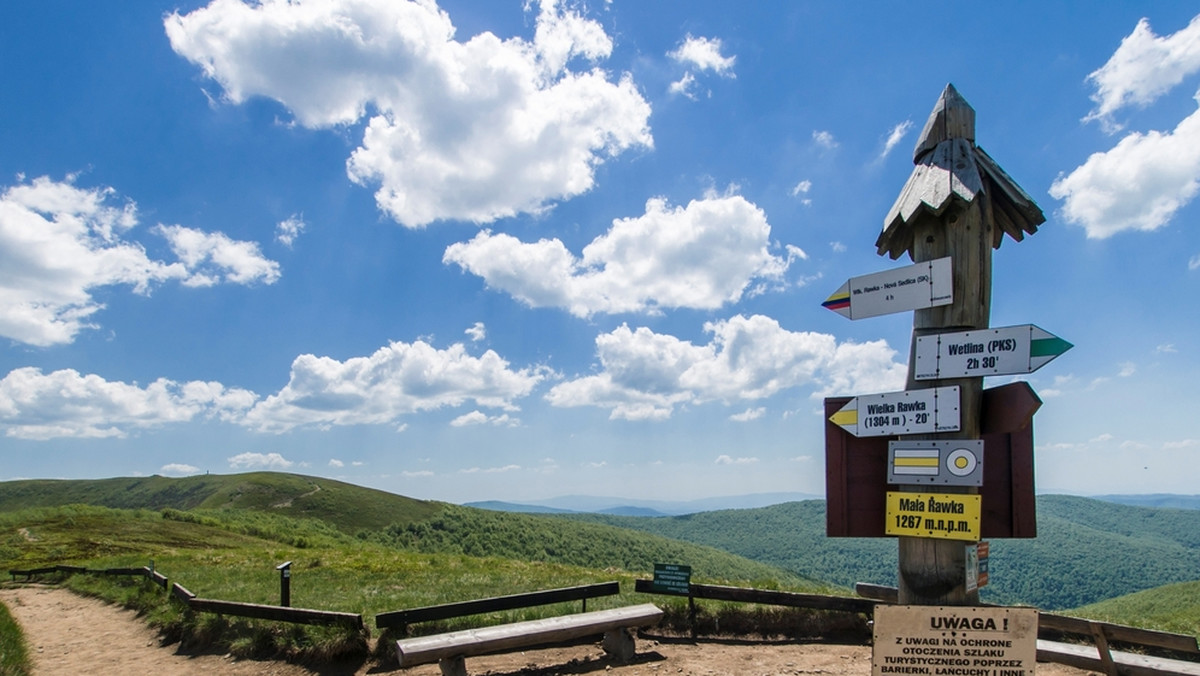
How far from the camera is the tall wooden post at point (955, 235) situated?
4.21 metres

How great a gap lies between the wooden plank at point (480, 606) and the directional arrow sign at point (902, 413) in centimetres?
641

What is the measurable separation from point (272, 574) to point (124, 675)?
894 centimetres

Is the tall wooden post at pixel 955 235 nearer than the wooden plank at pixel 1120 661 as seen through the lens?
Yes

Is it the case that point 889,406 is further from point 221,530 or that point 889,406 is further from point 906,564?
point 221,530

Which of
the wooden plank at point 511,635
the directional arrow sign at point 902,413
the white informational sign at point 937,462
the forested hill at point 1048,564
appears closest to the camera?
the white informational sign at point 937,462

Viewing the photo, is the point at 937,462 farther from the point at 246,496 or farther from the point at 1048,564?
the point at 1048,564

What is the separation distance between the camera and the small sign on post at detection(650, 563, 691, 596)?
33.3 feet

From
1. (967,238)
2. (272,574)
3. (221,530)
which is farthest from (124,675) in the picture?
(221,530)

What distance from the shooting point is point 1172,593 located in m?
34.5

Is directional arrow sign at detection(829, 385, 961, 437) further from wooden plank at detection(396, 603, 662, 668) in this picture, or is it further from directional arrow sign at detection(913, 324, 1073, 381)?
wooden plank at detection(396, 603, 662, 668)

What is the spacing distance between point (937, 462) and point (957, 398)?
0.45m

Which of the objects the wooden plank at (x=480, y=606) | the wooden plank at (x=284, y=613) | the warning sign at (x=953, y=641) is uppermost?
the warning sign at (x=953, y=641)

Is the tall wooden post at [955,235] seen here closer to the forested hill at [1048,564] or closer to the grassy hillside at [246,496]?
the grassy hillside at [246,496]

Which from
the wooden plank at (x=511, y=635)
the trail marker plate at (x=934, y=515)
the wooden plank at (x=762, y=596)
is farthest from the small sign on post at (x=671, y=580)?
the trail marker plate at (x=934, y=515)
